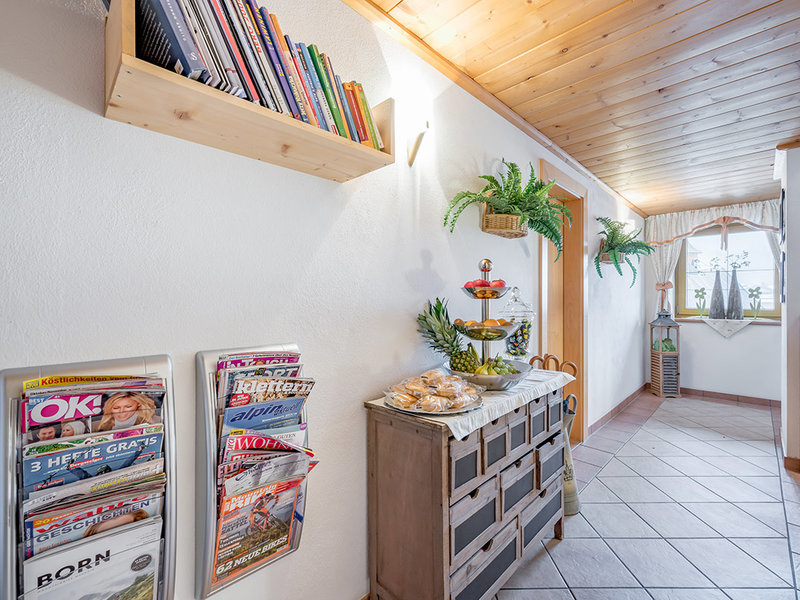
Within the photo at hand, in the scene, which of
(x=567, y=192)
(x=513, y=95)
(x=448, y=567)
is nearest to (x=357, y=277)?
(x=448, y=567)

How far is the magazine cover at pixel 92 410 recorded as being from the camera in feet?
2.45

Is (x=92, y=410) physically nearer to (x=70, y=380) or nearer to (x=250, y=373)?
(x=70, y=380)

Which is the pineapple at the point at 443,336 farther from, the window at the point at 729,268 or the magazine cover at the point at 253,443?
the window at the point at 729,268

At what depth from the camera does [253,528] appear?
3.48 feet

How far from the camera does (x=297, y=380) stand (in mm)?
1106

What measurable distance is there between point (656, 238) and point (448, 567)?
5239 mm

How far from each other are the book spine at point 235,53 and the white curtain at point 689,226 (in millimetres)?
5517

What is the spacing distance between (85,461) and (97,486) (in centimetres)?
6

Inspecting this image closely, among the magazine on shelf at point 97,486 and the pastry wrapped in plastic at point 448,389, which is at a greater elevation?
the pastry wrapped in plastic at point 448,389

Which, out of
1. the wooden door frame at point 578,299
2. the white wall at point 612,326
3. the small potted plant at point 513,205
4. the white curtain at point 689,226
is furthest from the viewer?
the white curtain at point 689,226

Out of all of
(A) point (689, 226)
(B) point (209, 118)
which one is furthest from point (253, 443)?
(A) point (689, 226)

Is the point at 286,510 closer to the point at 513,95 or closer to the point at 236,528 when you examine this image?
the point at 236,528

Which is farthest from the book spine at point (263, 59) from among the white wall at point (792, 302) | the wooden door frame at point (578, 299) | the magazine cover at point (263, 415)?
the white wall at point (792, 302)

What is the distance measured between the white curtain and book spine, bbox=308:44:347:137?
5.24 meters
